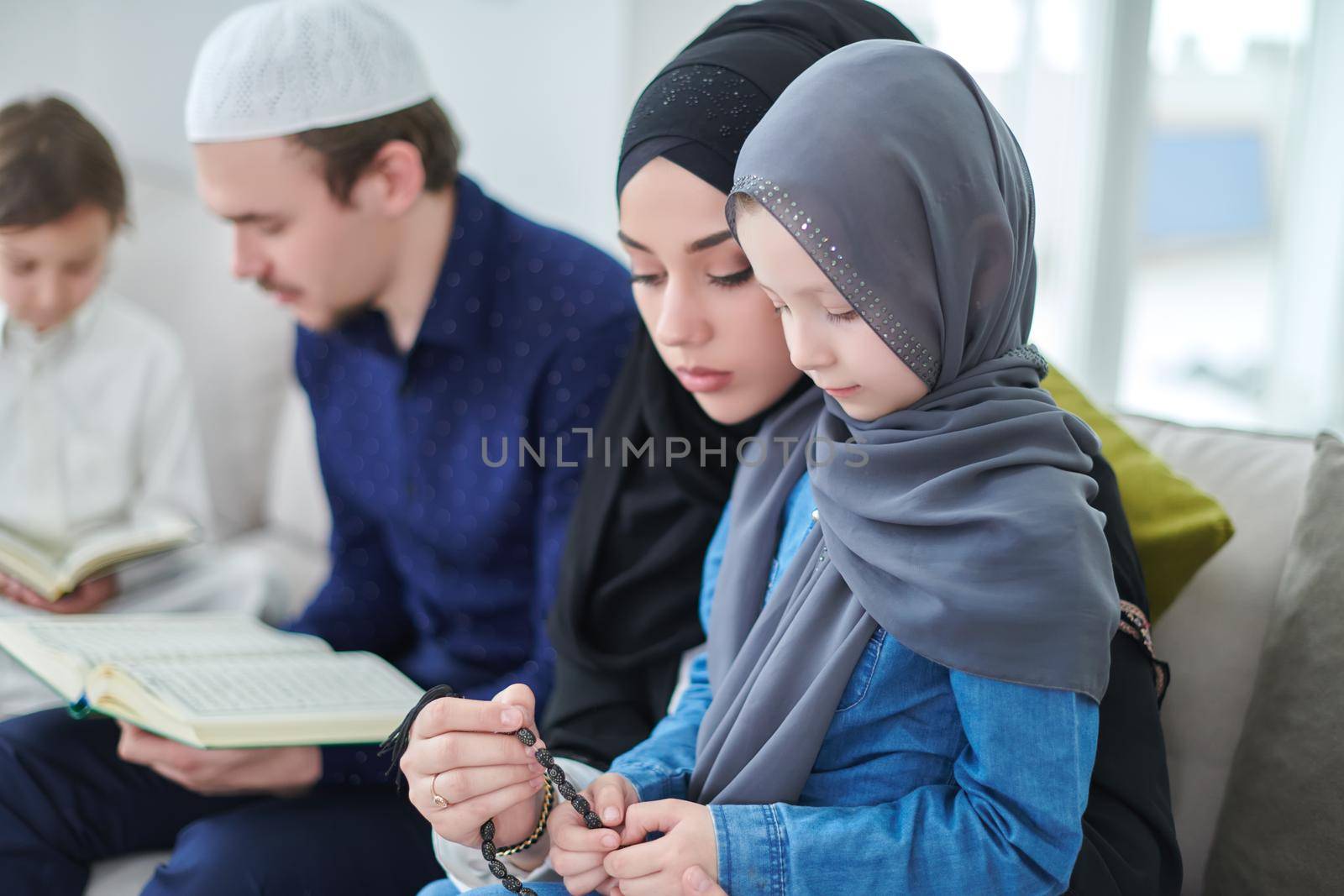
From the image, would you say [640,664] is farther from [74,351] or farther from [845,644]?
[74,351]

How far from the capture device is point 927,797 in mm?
818

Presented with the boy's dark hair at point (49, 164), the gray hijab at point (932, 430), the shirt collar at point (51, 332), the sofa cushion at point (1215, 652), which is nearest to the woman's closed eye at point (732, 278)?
the gray hijab at point (932, 430)

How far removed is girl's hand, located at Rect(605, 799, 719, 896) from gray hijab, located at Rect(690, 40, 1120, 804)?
0.07m

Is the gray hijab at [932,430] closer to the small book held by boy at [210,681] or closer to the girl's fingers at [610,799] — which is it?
the girl's fingers at [610,799]

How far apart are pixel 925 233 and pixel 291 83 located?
0.88 metres

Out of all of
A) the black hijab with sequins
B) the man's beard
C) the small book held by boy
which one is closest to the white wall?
the man's beard

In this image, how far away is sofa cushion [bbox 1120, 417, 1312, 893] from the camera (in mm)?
1126

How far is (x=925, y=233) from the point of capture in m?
0.79

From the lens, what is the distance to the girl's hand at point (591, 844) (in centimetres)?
85

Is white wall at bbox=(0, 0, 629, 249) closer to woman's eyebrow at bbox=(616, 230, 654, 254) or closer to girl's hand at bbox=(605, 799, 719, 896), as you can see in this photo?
woman's eyebrow at bbox=(616, 230, 654, 254)

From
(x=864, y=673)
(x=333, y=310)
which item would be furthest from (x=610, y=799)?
(x=333, y=310)

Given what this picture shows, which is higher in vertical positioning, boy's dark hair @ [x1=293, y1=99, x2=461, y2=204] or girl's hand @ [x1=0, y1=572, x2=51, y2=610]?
boy's dark hair @ [x1=293, y1=99, x2=461, y2=204]

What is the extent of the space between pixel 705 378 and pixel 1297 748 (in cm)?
63

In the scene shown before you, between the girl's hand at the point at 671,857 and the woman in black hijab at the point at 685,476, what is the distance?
0.12 meters
